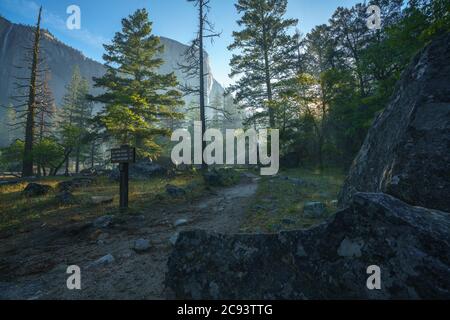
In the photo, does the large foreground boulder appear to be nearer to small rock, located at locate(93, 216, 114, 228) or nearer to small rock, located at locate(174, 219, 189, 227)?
small rock, located at locate(174, 219, 189, 227)

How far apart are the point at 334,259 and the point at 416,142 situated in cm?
323

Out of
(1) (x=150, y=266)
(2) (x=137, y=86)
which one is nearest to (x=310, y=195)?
(1) (x=150, y=266)

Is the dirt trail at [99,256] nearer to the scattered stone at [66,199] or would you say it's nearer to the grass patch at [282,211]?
the grass patch at [282,211]

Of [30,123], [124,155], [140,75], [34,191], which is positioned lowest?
[34,191]

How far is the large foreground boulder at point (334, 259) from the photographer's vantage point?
77.3 inches

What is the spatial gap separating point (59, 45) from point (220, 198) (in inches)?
5876

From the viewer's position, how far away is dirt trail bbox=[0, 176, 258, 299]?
336 centimetres

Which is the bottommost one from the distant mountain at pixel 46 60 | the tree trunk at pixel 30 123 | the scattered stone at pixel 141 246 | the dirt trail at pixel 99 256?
the dirt trail at pixel 99 256

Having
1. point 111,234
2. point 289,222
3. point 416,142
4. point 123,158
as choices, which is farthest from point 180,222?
point 416,142

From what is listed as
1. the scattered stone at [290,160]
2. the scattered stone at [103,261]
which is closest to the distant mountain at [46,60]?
the scattered stone at [290,160]

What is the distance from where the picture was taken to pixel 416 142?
4051mm

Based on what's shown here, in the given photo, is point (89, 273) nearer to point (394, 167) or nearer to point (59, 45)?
point (394, 167)

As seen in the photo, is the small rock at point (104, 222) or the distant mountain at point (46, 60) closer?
the small rock at point (104, 222)

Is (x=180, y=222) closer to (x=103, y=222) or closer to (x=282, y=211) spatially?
(x=103, y=222)
